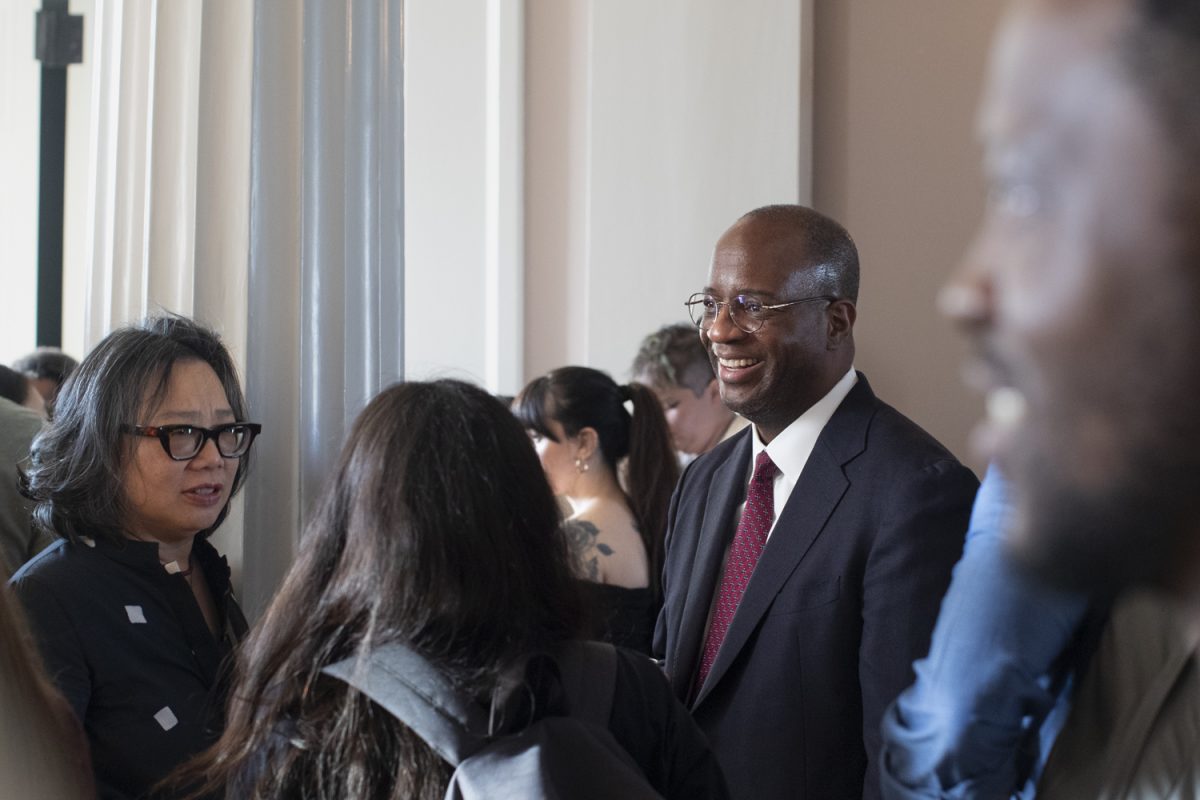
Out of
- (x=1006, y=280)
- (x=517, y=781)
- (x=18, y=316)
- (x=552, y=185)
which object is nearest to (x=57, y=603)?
(x=517, y=781)

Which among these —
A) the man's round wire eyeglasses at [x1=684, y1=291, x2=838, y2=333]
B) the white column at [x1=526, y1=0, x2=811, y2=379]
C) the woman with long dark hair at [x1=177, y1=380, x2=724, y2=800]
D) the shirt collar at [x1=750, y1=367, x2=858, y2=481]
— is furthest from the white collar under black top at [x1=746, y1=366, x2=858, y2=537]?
the white column at [x1=526, y1=0, x2=811, y2=379]

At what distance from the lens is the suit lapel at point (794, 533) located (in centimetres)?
197

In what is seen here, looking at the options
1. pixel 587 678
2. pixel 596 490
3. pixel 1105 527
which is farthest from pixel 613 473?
pixel 1105 527

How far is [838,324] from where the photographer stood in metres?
2.26

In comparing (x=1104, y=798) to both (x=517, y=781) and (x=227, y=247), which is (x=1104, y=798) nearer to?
(x=517, y=781)

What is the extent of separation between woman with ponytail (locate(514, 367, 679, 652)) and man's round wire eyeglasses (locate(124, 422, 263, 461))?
1000 mm

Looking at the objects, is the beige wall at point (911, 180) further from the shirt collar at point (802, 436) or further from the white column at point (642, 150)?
the shirt collar at point (802, 436)

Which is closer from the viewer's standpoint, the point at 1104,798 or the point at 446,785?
the point at 1104,798

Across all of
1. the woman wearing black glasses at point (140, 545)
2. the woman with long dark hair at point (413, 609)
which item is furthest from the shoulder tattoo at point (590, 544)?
the woman with long dark hair at point (413, 609)

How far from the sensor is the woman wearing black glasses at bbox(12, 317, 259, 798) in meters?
1.94

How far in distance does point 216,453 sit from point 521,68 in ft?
10.5

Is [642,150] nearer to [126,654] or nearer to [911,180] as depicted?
[911,180]

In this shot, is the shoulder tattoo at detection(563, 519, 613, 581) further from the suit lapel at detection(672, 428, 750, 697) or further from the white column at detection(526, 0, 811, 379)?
the white column at detection(526, 0, 811, 379)

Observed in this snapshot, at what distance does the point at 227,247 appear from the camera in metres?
2.48
